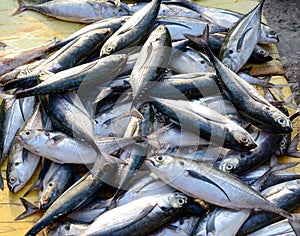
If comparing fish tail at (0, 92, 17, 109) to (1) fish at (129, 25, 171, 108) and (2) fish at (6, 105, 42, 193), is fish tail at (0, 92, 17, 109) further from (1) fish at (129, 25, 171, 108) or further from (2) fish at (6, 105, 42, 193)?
(1) fish at (129, 25, 171, 108)

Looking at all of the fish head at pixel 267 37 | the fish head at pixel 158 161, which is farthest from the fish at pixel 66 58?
the fish head at pixel 267 37

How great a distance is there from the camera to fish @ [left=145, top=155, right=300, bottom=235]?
2652 mm

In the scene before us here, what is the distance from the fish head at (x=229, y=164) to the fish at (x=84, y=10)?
1.88 meters

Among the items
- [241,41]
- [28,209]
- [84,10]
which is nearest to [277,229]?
[28,209]

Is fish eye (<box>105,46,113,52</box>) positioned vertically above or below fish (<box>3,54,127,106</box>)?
above

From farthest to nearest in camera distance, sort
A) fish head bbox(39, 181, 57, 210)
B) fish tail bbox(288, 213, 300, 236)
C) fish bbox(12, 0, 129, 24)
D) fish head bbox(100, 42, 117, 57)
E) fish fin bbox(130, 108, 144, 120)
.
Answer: fish bbox(12, 0, 129, 24)
fish head bbox(100, 42, 117, 57)
fish fin bbox(130, 108, 144, 120)
fish head bbox(39, 181, 57, 210)
fish tail bbox(288, 213, 300, 236)

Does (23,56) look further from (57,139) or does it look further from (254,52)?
(254,52)

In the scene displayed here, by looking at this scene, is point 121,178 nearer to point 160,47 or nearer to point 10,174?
point 10,174

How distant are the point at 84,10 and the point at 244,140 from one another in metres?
2.11

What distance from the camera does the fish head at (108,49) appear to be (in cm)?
345

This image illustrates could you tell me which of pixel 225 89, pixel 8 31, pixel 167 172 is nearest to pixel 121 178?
pixel 167 172

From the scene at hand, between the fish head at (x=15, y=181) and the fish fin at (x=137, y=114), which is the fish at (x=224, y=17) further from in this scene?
the fish head at (x=15, y=181)

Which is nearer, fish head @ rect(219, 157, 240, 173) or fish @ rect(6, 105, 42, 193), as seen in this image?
fish head @ rect(219, 157, 240, 173)

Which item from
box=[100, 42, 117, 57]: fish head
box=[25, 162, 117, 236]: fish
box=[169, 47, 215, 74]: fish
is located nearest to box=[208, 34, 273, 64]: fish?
box=[169, 47, 215, 74]: fish
